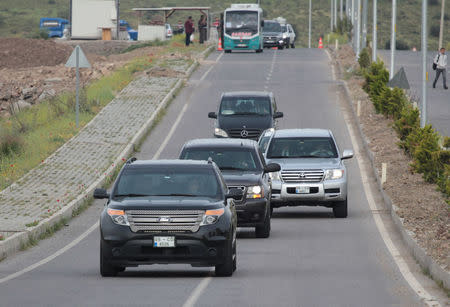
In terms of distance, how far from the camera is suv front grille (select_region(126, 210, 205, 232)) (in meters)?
14.6

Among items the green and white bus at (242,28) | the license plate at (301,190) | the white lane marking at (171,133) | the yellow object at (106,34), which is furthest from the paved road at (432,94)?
the yellow object at (106,34)

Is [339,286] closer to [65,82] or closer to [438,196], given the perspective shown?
[438,196]

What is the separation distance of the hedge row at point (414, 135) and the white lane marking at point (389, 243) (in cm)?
141

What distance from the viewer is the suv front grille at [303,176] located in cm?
2439

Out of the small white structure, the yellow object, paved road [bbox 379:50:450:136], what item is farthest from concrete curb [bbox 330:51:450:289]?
the yellow object

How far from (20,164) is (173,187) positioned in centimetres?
1870

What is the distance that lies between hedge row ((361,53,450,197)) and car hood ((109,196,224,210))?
6550mm

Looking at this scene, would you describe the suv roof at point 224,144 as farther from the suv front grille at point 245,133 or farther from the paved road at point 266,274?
the suv front grille at point 245,133

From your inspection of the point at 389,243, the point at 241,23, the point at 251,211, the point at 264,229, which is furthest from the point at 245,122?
the point at 241,23

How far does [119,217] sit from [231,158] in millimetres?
7389

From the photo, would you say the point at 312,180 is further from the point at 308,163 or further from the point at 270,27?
the point at 270,27

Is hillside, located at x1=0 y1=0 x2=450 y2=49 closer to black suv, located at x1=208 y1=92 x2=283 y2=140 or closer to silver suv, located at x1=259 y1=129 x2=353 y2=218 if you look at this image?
black suv, located at x1=208 y1=92 x2=283 y2=140

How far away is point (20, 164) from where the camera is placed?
33438 mm

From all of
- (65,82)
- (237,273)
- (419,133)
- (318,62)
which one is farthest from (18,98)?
(237,273)
